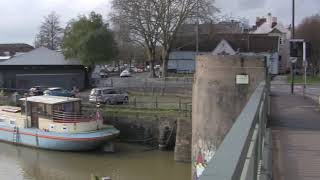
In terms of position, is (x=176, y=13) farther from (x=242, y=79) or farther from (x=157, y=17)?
(x=242, y=79)

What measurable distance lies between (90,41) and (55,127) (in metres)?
26.8

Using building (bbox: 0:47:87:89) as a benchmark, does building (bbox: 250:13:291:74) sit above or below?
above

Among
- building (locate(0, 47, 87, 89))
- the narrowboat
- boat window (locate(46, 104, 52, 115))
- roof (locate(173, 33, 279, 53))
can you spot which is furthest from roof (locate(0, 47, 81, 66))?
boat window (locate(46, 104, 52, 115))

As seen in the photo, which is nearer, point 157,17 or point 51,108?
point 51,108

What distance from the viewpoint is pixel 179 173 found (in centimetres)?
2819

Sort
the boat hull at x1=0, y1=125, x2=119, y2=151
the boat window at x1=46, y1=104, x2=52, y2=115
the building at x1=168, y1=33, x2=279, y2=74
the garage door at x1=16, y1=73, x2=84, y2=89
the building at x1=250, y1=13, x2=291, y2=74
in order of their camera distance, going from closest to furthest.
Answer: the boat hull at x1=0, y1=125, x2=119, y2=151, the boat window at x1=46, y1=104, x2=52, y2=115, the garage door at x1=16, y1=73, x2=84, y2=89, the building at x1=168, y1=33, x2=279, y2=74, the building at x1=250, y1=13, x2=291, y2=74

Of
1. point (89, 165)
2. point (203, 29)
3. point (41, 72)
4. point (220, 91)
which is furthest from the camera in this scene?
point (203, 29)

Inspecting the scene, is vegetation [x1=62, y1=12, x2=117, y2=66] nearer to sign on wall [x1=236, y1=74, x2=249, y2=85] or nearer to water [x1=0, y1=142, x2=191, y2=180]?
water [x1=0, y1=142, x2=191, y2=180]

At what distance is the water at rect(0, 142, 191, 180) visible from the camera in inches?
1101

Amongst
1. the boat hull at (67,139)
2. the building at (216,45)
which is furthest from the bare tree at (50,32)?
the boat hull at (67,139)

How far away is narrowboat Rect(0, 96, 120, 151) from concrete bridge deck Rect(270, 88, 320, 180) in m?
15.9

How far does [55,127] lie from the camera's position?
116ft

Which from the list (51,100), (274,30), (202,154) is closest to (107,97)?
(51,100)

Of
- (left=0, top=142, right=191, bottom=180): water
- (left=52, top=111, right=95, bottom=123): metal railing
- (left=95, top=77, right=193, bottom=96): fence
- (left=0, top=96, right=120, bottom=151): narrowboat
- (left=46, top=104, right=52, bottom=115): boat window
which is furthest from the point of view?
(left=95, top=77, right=193, bottom=96): fence
